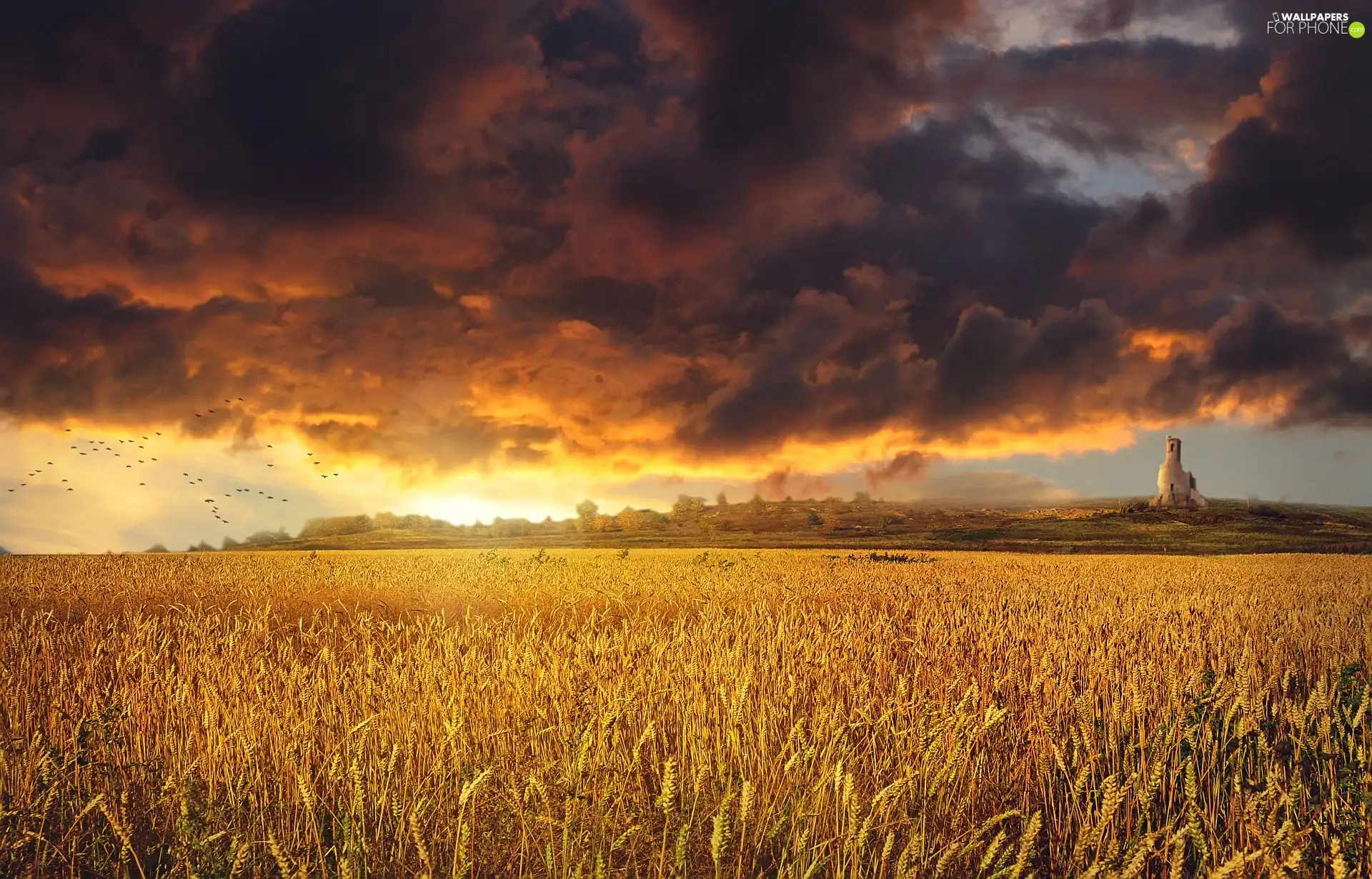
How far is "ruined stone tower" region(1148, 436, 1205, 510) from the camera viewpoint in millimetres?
117250

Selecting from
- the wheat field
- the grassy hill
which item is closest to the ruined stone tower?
the grassy hill

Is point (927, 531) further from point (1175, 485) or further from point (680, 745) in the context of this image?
point (680, 745)

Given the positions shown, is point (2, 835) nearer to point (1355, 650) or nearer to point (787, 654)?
point (787, 654)

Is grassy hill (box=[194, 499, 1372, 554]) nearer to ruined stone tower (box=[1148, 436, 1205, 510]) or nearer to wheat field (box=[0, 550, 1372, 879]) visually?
ruined stone tower (box=[1148, 436, 1205, 510])

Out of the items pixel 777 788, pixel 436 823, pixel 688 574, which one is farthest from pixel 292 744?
pixel 688 574

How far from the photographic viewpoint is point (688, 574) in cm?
1803

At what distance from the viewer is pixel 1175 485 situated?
402 ft

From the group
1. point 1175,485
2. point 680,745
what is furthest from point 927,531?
point 680,745

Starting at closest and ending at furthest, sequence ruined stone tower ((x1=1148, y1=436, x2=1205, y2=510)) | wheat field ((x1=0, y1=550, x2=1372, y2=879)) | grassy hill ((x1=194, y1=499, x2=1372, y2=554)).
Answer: wheat field ((x1=0, y1=550, x2=1372, y2=879))
grassy hill ((x1=194, y1=499, x2=1372, y2=554))
ruined stone tower ((x1=1148, y1=436, x2=1205, y2=510))

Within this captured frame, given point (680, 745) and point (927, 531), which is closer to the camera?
point (680, 745)

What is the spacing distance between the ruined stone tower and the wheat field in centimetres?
12236

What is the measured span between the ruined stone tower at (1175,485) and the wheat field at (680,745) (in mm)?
122364

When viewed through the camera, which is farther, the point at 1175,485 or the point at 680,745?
the point at 1175,485

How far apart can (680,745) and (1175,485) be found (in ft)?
452
